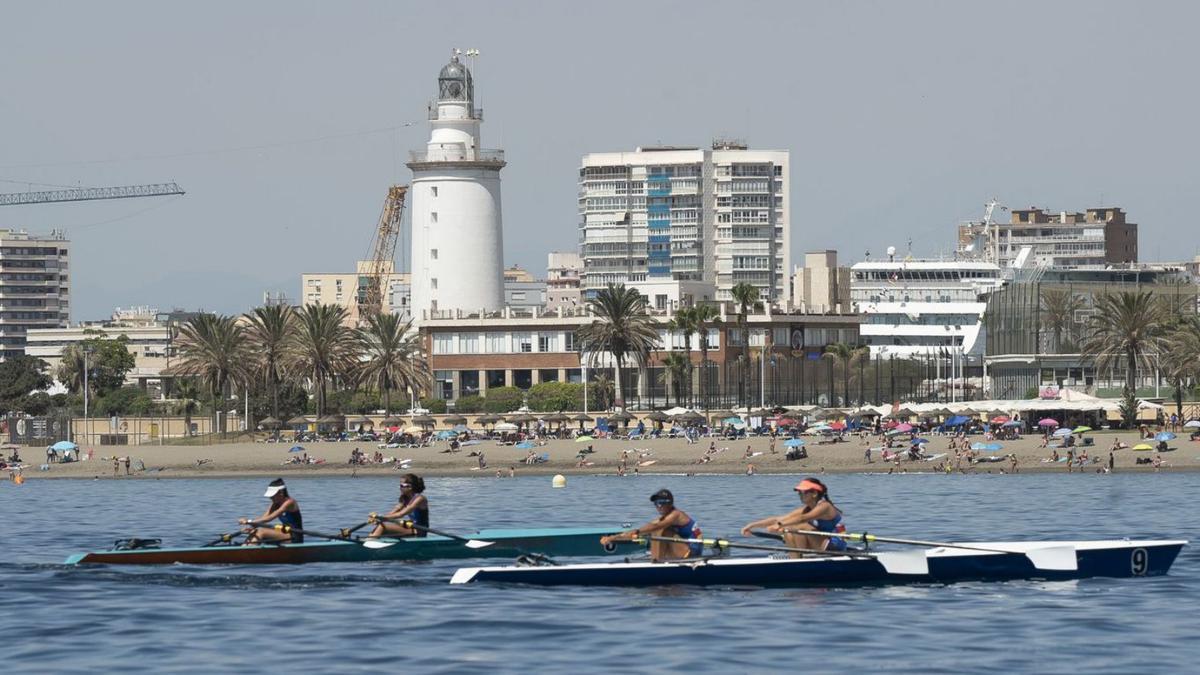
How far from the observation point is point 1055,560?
30.8 m

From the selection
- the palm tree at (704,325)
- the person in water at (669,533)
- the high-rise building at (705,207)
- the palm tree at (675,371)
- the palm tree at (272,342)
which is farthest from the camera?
the high-rise building at (705,207)

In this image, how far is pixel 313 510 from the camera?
2373 inches

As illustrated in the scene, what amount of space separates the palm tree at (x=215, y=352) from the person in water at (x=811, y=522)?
79.5 meters

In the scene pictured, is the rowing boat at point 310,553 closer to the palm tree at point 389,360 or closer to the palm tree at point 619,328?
the palm tree at point 619,328

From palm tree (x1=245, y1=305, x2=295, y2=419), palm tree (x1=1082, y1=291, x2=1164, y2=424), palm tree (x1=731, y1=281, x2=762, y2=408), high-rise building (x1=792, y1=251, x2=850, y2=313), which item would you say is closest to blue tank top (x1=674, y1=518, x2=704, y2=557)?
palm tree (x1=1082, y1=291, x2=1164, y2=424)

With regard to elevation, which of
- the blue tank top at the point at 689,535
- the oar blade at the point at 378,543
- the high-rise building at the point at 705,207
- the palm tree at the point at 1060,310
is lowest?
the oar blade at the point at 378,543

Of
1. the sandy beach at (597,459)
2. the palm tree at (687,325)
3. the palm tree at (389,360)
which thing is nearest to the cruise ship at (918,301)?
the palm tree at (687,325)

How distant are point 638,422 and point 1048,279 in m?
44.6

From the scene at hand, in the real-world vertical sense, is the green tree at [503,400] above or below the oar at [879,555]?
above

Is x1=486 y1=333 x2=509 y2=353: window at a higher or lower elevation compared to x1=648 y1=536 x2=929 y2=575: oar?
higher

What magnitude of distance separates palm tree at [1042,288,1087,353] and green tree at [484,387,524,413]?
36.0 meters

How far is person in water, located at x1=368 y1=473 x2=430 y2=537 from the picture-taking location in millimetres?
34656

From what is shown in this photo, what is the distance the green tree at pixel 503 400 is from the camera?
115 m

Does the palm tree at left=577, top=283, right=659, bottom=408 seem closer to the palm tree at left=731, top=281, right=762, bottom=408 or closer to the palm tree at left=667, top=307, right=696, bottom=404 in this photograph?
the palm tree at left=667, top=307, right=696, bottom=404
